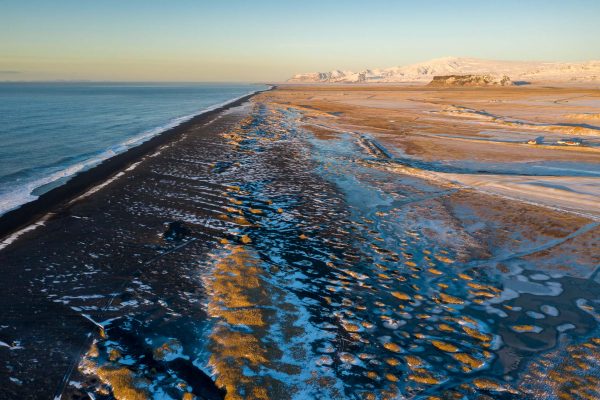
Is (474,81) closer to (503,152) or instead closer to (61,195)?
(503,152)

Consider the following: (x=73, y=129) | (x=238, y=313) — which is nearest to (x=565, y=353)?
(x=238, y=313)

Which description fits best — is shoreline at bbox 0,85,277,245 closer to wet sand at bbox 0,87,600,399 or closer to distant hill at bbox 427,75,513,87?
wet sand at bbox 0,87,600,399

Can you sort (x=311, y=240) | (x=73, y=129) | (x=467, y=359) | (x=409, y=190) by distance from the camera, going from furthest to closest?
(x=73, y=129), (x=409, y=190), (x=311, y=240), (x=467, y=359)

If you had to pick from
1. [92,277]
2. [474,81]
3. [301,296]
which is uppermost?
[474,81]

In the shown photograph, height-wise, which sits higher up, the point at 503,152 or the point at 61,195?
the point at 503,152

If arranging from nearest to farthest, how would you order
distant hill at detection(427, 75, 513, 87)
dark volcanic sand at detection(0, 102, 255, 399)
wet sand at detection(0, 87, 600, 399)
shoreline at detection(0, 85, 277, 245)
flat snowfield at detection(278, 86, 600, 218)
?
wet sand at detection(0, 87, 600, 399), dark volcanic sand at detection(0, 102, 255, 399), shoreline at detection(0, 85, 277, 245), flat snowfield at detection(278, 86, 600, 218), distant hill at detection(427, 75, 513, 87)

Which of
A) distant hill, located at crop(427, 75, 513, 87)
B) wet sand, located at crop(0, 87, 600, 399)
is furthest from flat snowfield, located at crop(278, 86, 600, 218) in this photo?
distant hill, located at crop(427, 75, 513, 87)

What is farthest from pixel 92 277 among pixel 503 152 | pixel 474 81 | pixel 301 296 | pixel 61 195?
pixel 474 81

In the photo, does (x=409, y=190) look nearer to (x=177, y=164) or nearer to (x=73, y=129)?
(x=177, y=164)

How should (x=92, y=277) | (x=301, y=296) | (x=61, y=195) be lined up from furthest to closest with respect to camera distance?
(x=61, y=195)
(x=92, y=277)
(x=301, y=296)
